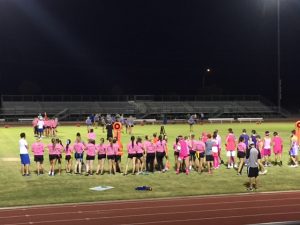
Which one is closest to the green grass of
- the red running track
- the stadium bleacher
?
the red running track

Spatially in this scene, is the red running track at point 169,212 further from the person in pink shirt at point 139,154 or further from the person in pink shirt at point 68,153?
the person in pink shirt at point 68,153

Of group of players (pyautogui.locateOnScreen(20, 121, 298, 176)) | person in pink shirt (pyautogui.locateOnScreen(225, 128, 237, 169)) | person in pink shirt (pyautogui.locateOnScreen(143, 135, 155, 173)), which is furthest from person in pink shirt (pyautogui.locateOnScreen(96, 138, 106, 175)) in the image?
person in pink shirt (pyautogui.locateOnScreen(225, 128, 237, 169))

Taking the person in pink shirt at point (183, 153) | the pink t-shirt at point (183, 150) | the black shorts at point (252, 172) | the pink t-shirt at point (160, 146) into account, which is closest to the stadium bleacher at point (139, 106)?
the pink t-shirt at point (160, 146)

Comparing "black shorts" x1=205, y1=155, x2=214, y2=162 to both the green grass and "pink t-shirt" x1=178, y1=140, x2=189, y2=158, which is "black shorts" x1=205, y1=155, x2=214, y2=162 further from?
"pink t-shirt" x1=178, y1=140, x2=189, y2=158

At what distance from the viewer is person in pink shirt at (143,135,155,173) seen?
67.5ft

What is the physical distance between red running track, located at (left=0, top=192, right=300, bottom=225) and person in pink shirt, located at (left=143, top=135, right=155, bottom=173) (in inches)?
198

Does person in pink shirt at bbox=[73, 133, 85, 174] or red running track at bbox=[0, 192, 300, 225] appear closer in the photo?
red running track at bbox=[0, 192, 300, 225]

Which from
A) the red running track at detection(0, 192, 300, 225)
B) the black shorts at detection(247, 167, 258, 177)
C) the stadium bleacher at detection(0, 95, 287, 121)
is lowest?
the red running track at detection(0, 192, 300, 225)

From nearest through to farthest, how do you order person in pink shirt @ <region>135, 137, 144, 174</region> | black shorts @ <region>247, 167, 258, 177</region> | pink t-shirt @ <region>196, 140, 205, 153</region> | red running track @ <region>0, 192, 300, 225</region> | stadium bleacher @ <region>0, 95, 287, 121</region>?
red running track @ <region>0, 192, 300, 225</region>
black shorts @ <region>247, 167, 258, 177</region>
person in pink shirt @ <region>135, 137, 144, 174</region>
pink t-shirt @ <region>196, 140, 205, 153</region>
stadium bleacher @ <region>0, 95, 287, 121</region>

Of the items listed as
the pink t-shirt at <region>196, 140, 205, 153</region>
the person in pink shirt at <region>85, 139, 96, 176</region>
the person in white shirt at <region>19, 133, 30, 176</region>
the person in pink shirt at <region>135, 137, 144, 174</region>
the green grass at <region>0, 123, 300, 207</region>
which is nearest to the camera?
the green grass at <region>0, 123, 300, 207</region>

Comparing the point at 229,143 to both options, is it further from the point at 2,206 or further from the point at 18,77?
the point at 18,77

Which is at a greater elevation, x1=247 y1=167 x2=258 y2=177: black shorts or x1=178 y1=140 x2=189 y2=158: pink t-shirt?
x1=178 y1=140 x2=189 y2=158: pink t-shirt

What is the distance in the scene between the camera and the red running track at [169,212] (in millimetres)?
12734

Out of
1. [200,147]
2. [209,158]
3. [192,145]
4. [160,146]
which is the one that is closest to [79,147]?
A: [160,146]
